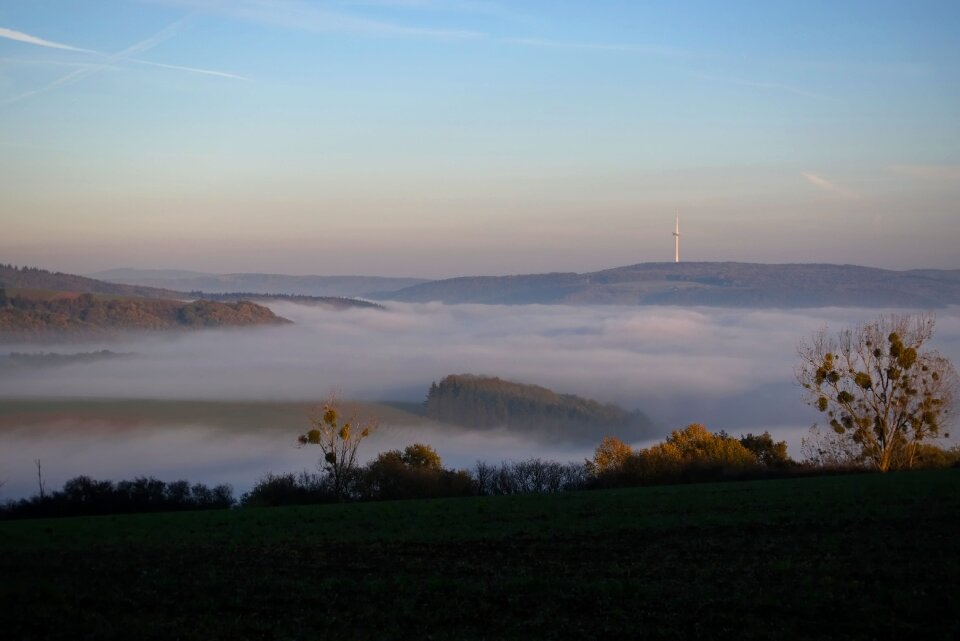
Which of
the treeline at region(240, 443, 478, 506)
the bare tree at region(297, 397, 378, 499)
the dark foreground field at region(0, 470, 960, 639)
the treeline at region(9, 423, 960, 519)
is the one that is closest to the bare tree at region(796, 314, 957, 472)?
the treeline at region(9, 423, 960, 519)

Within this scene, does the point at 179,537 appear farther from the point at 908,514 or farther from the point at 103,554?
the point at 908,514

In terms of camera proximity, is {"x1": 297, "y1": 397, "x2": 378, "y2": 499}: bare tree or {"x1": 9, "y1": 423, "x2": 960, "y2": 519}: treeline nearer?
{"x1": 9, "y1": 423, "x2": 960, "y2": 519}: treeline

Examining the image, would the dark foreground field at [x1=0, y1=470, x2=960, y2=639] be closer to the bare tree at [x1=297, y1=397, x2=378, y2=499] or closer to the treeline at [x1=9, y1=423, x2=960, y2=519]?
the treeline at [x1=9, y1=423, x2=960, y2=519]

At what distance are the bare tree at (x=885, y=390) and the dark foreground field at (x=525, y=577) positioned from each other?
32625mm

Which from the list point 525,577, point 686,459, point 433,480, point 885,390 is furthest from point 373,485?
point 525,577

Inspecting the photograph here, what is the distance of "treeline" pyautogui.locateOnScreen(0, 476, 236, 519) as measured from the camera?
5516 cm

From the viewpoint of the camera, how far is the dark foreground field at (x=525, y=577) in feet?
48.1

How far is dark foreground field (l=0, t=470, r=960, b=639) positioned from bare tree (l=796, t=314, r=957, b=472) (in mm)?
32625

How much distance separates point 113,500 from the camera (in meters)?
57.6

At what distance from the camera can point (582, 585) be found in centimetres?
1780

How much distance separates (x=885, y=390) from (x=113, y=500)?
5249 centimetres

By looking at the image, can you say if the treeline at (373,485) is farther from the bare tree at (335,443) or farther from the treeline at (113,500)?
the treeline at (113,500)

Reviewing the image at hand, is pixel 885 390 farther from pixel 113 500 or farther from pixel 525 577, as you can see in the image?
pixel 525 577

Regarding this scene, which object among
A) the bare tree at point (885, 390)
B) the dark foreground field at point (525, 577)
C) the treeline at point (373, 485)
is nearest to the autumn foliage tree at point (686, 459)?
the bare tree at point (885, 390)
